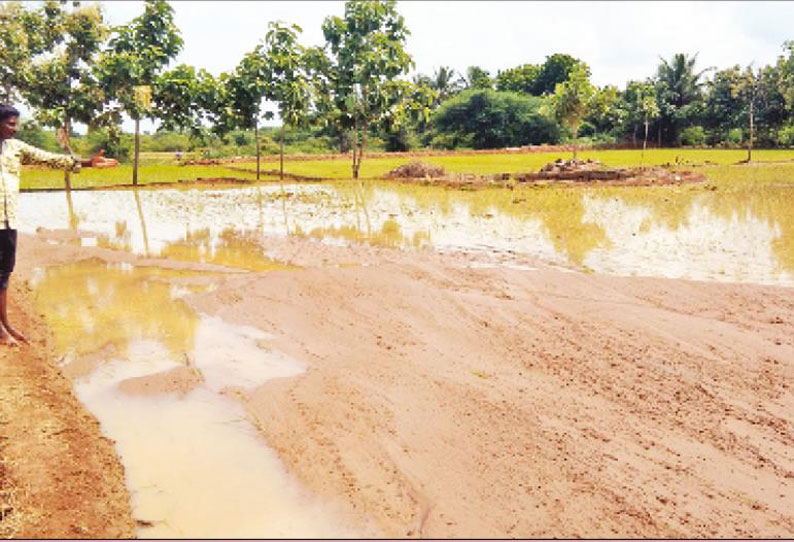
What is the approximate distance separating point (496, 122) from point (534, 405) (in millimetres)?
49221

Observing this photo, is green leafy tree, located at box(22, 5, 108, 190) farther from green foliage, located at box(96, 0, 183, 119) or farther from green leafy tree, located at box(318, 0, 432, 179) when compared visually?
green leafy tree, located at box(318, 0, 432, 179)

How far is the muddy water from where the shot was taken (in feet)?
35.0

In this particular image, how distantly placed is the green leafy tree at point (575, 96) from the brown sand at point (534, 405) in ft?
89.6

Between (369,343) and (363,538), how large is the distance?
2.88 metres

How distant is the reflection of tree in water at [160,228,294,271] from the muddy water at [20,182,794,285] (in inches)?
0.9

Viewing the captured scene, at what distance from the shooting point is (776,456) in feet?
13.0

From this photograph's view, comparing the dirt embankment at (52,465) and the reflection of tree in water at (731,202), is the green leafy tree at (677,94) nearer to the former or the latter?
the reflection of tree in water at (731,202)

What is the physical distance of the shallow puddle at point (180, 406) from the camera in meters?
3.40

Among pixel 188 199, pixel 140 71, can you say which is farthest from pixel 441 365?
pixel 140 71

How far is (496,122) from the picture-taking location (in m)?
51.6

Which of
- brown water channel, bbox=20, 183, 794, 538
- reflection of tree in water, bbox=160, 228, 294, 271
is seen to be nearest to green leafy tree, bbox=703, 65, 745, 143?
brown water channel, bbox=20, 183, 794, 538

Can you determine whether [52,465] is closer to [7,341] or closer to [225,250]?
[7,341]

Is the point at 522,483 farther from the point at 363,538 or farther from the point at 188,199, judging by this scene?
the point at 188,199

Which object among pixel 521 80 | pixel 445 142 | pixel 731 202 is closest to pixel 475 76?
pixel 521 80
